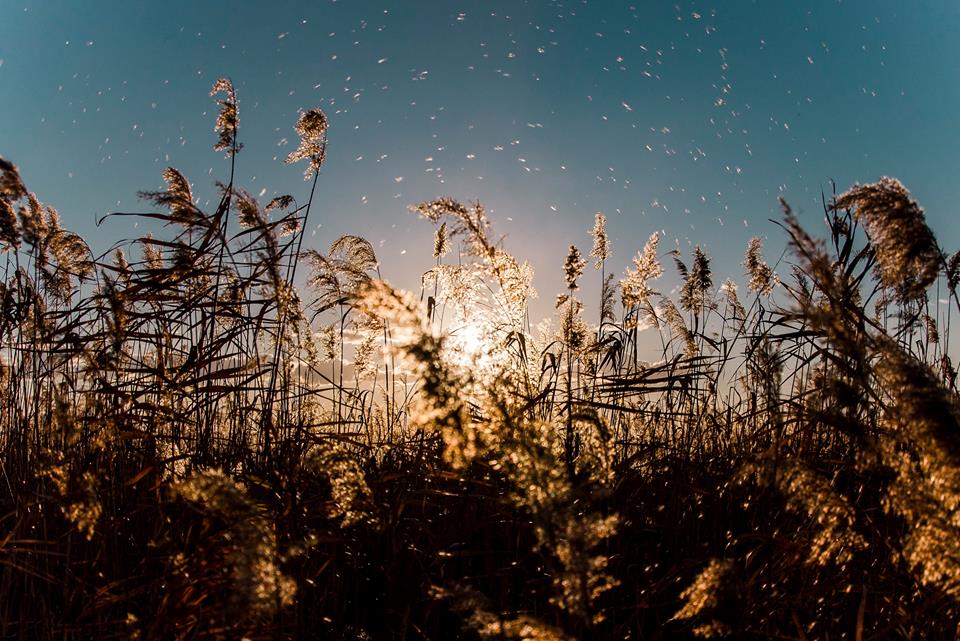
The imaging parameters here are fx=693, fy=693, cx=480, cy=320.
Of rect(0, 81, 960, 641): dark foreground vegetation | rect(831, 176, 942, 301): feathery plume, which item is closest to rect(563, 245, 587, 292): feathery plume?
rect(0, 81, 960, 641): dark foreground vegetation

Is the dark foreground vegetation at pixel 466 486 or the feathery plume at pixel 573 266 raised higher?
the feathery plume at pixel 573 266

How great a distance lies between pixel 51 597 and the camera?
2086 millimetres

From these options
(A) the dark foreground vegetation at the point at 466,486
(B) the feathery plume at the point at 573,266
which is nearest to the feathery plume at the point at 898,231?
(A) the dark foreground vegetation at the point at 466,486

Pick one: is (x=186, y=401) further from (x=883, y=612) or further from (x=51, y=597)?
(x=883, y=612)

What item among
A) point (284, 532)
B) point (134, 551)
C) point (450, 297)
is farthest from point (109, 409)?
point (450, 297)

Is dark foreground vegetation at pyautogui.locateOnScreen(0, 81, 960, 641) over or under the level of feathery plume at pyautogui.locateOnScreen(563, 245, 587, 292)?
under

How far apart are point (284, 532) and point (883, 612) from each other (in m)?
1.59

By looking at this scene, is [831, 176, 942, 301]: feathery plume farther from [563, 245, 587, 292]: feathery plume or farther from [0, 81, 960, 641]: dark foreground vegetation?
[563, 245, 587, 292]: feathery plume

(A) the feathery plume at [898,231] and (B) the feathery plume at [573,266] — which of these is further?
(B) the feathery plume at [573,266]

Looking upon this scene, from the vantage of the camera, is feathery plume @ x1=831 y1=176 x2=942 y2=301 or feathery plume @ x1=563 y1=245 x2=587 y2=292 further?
feathery plume @ x1=563 y1=245 x2=587 y2=292

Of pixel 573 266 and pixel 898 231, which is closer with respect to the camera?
pixel 898 231

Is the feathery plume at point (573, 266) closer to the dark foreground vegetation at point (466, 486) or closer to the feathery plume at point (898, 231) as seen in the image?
the dark foreground vegetation at point (466, 486)

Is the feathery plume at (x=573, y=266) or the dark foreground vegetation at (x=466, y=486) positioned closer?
the dark foreground vegetation at (x=466, y=486)

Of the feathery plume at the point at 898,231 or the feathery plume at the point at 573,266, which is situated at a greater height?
the feathery plume at the point at 573,266
